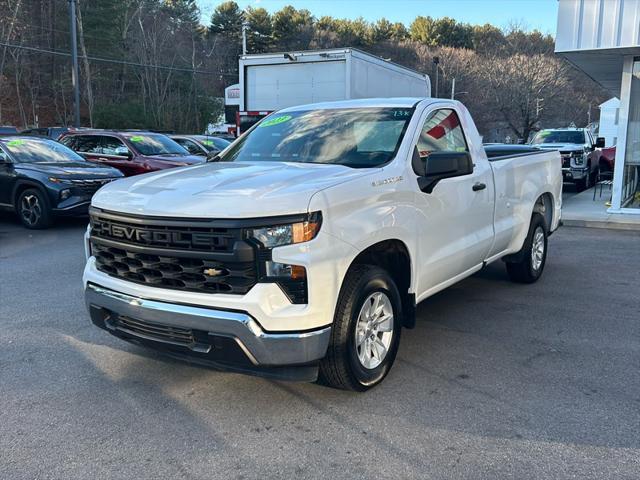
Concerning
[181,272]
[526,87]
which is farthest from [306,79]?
[526,87]

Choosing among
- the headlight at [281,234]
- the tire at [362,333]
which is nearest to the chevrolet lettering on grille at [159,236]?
the headlight at [281,234]

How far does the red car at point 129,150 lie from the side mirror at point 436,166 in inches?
361

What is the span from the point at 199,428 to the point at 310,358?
0.80m

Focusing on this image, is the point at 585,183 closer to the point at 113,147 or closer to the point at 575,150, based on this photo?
the point at 575,150

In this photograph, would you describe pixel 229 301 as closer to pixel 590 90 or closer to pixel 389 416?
pixel 389 416

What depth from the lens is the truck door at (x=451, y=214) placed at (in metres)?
4.41

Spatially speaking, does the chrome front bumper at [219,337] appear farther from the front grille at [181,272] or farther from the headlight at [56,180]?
the headlight at [56,180]

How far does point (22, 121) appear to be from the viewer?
41.8m

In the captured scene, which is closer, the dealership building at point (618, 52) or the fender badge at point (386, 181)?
the fender badge at point (386, 181)

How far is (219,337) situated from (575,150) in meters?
16.1

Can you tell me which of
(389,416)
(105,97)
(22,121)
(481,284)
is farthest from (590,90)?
(389,416)

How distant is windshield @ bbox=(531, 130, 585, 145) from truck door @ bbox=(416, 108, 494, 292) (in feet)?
47.9

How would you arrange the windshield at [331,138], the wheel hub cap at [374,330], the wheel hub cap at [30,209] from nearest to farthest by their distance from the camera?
1. the wheel hub cap at [374,330]
2. the windshield at [331,138]
3. the wheel hub cap at [30,209]

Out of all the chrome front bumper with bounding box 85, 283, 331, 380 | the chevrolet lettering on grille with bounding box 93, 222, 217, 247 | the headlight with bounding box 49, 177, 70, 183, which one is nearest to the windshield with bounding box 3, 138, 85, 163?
the headlight with bounding box 49, 177, 70, 183
